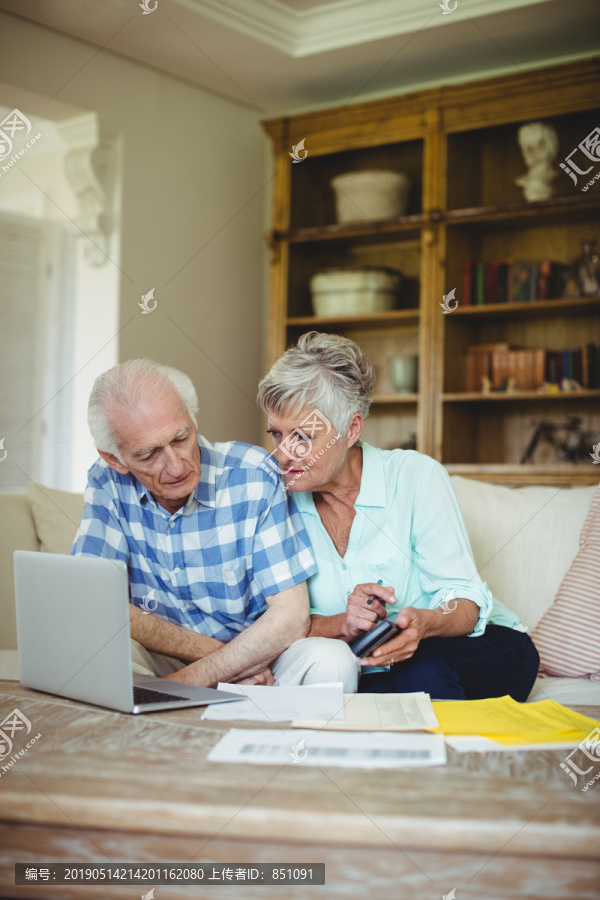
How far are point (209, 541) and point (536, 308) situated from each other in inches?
85.1

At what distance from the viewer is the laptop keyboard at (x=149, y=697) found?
1.20m

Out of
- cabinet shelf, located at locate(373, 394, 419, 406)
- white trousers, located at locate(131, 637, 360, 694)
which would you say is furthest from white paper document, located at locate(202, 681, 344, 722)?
cabinet shelf, located at locate(373, 394, 419, 406)

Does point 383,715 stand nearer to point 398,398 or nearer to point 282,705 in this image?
point 282,705

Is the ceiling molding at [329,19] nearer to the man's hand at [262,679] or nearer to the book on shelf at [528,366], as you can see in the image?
the book on shelf at [528,366]

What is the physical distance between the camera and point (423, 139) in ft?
11.7

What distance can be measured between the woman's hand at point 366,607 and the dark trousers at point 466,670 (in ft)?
0.36

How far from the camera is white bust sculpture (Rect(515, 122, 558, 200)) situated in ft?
10.8

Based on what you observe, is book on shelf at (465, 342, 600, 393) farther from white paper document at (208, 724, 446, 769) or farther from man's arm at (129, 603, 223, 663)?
white paper document at (208, 724, 446, 769)

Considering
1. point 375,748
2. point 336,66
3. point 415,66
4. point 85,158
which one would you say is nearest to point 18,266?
point 85,158

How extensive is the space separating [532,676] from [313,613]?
455 millimetres

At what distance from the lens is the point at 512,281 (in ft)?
11.3

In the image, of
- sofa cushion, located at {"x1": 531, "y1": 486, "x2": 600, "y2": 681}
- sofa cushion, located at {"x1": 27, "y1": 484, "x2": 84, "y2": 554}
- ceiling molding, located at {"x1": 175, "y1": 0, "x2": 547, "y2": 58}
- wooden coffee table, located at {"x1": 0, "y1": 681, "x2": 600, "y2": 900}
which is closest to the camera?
wooden coffee table, located at {"x1": 0, "y1": 681, "x2": 600, "y2": 900}

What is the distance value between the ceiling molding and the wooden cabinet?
10.9 inches

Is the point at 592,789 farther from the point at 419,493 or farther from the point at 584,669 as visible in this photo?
the point at 584,669
